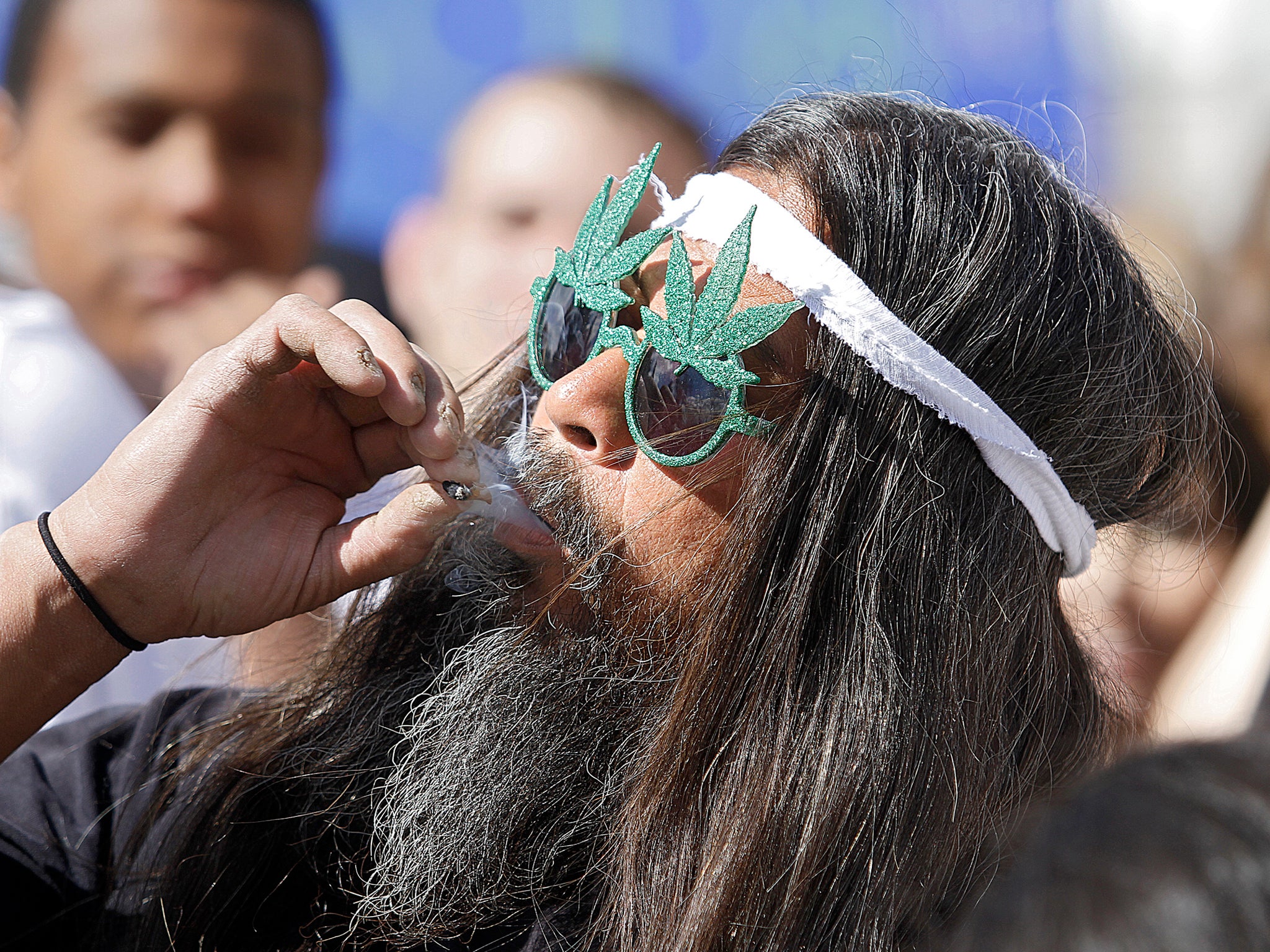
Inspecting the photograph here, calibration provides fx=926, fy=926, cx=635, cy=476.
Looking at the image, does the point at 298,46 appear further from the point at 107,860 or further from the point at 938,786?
the point at 938,786

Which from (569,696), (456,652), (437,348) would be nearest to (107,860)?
(456,652)

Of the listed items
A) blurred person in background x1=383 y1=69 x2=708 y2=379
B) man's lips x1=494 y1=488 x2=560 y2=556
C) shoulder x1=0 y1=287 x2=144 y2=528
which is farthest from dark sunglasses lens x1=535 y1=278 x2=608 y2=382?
shoulder x1=0 y1=287 x2=144 y2=528

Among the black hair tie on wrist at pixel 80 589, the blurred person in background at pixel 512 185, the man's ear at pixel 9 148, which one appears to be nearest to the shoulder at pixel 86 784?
the black hair tie on wrist at pixel 80 589

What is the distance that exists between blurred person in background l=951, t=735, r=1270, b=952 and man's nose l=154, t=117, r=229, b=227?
3.68 m

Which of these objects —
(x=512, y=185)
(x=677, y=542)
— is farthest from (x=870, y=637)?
(x=512, y=185)

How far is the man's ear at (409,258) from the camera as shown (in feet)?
13.1

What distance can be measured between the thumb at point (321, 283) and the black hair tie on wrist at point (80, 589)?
8.34 ft

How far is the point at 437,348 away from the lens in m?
3.81

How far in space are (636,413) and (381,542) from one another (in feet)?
1.54

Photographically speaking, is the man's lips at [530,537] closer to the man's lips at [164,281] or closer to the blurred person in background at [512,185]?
the blurred person in background at [512,185]

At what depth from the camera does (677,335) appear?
4.85 ft

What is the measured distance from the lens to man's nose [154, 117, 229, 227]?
3477mm

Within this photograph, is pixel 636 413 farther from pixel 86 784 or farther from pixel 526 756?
pixel 86 784

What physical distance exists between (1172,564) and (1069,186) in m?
1.16
